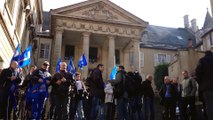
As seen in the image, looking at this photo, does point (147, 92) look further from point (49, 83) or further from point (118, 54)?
point (118, 54)

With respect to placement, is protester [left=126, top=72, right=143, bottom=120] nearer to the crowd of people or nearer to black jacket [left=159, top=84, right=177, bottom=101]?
the crowd of people

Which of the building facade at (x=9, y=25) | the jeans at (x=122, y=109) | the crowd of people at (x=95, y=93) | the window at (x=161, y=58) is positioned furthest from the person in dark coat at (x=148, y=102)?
the window at (x=161, y=58)

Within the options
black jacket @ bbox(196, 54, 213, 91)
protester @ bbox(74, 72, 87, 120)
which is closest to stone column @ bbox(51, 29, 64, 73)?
protester @ bbox(74, 72, 87, 120)

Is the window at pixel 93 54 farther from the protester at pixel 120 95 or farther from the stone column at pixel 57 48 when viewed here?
the protester at pixel 120 95

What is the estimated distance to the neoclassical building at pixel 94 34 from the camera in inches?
1061

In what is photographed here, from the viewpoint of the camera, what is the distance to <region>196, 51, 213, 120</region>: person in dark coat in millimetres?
5770

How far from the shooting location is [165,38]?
41.4 m

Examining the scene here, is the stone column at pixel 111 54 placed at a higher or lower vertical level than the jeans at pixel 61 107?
higher

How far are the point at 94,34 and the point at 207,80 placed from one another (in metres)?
23.1

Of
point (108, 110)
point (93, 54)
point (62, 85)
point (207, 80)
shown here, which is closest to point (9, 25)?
point (108, 110)

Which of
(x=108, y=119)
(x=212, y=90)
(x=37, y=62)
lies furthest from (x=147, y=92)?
(x=37, y=62)

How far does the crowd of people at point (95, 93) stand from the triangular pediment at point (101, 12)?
1956 centimetres

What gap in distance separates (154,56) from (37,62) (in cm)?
1775

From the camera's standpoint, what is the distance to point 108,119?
891 cm
